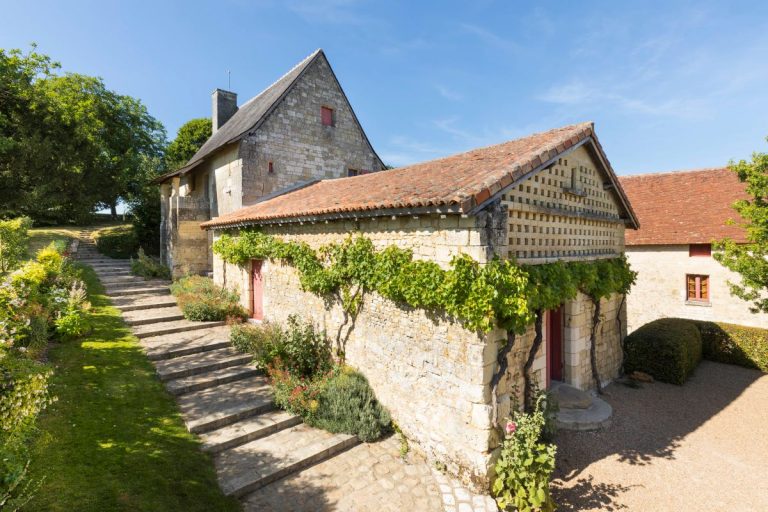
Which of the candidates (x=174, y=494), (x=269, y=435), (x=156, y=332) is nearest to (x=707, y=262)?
(x=269, y=435)

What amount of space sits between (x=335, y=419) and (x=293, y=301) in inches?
146

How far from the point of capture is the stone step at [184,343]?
8.90 m

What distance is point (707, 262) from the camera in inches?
579

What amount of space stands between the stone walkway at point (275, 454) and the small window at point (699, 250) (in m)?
15.0

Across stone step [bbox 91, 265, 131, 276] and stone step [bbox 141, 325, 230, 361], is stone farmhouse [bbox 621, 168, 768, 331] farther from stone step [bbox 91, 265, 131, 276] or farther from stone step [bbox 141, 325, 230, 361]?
stone step [bbox 91, 265, 131, 276]

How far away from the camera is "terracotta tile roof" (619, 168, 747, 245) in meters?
14.8

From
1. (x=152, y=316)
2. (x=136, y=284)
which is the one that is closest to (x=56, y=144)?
(x=136, y=284)

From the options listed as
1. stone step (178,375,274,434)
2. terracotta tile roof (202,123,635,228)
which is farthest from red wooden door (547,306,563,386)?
stone step (178,375,274,434)

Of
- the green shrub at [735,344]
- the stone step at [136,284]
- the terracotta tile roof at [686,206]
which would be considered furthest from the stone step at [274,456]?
the terracotta tile roof at [686,206]

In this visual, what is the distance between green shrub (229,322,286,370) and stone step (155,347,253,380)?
23 cm

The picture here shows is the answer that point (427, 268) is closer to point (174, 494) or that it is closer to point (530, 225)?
point (530, 225)

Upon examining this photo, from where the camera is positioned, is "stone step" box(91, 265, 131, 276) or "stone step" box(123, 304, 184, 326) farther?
"stone step" box(91, 265, 131, 276)

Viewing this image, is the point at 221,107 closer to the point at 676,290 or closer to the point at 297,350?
the point at 297,350

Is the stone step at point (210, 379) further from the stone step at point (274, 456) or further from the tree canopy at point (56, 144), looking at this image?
the tree canopy at point (56, 144)
